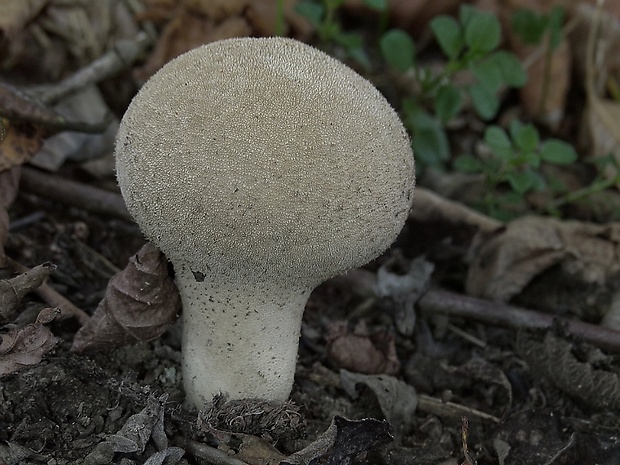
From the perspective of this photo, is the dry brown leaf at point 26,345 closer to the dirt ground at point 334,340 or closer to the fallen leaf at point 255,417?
the dirt ground at point 334,340

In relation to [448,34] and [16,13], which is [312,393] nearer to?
[448,34]

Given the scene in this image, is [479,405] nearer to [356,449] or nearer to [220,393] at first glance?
[356,449]

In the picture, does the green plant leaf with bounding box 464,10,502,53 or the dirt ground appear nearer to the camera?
the dirt ground

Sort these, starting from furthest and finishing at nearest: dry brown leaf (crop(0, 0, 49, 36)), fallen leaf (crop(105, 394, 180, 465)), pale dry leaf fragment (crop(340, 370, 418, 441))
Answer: dry brown leaf (crop(0, 0, 49, 36))
pale dry leaf fragment (crop(340, 370, 418, 441))
fallen leaf (crop(105, 394, 180, 465))

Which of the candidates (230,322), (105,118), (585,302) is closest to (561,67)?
(585,302)

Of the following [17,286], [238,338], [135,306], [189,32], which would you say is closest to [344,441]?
[238,338]

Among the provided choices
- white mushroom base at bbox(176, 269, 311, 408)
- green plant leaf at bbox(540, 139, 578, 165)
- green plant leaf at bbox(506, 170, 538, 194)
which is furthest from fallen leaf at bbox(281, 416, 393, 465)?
green plant leaf at bbox(540, 139, 578, 165)

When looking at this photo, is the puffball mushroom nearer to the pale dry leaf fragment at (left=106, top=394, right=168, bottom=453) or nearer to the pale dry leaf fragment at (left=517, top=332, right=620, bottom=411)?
the pale dry leaf fragment at (left=106, top=394, right=168, bottom=453)
